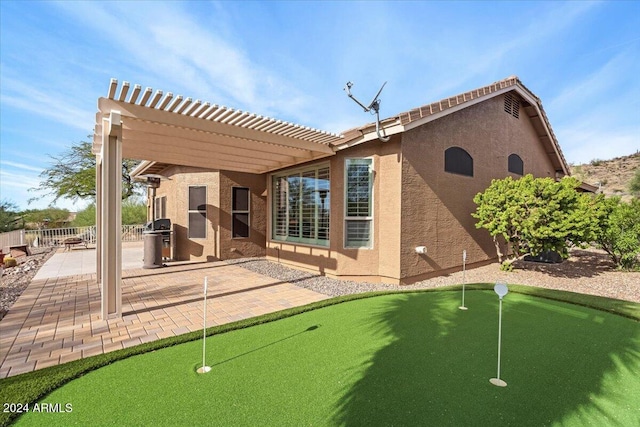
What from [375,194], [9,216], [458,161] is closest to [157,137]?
[375,194]

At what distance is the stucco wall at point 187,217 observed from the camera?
38.4 feet

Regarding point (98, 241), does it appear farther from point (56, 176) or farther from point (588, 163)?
point (588, 163)

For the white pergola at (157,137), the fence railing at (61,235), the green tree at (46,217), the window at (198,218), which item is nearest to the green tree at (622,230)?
the white pergola at (157,137)

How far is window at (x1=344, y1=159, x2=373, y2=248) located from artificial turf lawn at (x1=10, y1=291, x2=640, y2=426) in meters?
3.59

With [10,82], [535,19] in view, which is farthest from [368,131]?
[10,82]

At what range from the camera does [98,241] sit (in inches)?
289

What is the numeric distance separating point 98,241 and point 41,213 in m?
34.1

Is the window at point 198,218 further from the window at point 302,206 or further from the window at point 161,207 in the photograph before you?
the window at point 302,206

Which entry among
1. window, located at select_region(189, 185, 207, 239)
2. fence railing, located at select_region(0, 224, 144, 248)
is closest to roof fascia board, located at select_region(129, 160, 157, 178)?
window, located at select_region(189, 185, 207, 239)

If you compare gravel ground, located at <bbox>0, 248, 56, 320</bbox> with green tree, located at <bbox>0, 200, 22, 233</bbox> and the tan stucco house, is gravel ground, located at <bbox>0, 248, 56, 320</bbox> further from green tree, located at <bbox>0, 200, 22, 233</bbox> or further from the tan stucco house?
green tree, located at <bbox>0, 200, 22, 233</bbox>

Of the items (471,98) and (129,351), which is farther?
(471,98)

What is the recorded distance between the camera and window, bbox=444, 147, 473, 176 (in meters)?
9.07

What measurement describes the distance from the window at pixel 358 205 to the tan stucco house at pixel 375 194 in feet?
0.10

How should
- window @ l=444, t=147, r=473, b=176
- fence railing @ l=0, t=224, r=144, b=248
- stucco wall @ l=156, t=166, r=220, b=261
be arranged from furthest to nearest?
fence railing @ l=0, t=224, r=144, b=248 < stucco wall @ l=156, t=166, r=220, b=261 < window @ l=444, t=147, r=473, b=176
